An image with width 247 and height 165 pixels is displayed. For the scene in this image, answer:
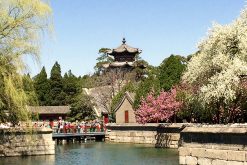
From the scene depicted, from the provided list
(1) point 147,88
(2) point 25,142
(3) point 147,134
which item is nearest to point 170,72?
(1) point 147,88

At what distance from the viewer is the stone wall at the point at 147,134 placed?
37188 mm

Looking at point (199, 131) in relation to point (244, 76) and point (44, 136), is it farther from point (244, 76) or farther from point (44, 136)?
point (44, 136)

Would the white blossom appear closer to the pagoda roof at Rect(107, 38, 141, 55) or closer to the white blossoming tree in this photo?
the white blossoming tree

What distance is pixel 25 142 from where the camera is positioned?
30.0 metres

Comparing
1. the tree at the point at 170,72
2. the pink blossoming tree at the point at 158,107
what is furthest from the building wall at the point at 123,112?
the tree at the point at 170,72

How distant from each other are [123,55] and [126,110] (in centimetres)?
3266

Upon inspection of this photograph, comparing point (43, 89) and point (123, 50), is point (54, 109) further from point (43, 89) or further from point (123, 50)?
point (123, 50)

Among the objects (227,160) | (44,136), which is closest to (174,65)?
(44,136)

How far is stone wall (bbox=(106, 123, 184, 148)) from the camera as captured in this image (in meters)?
37.2

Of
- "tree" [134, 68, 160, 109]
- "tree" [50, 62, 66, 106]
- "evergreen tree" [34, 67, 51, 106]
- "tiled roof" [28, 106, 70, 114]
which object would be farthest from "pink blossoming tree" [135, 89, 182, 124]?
"evergreen tree" [34, 67, 51, 106]

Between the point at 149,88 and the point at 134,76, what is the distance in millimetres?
25614

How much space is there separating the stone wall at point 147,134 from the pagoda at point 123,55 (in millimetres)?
33321

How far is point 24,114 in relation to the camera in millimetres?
27312

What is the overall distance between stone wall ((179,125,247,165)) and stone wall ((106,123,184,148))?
10.9 metres
